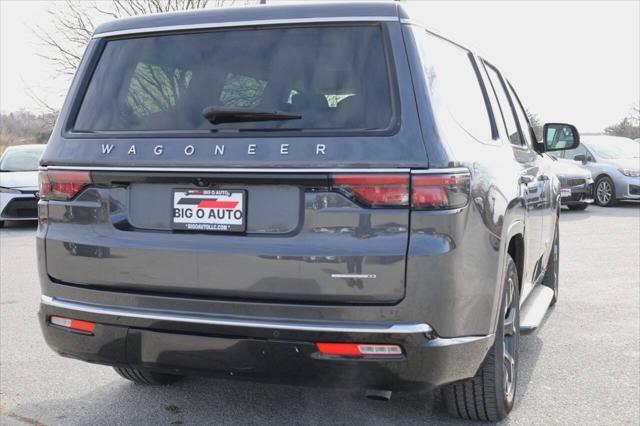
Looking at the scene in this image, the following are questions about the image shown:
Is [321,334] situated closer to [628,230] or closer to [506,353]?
[506,353]

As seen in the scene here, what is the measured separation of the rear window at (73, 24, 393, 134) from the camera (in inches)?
117

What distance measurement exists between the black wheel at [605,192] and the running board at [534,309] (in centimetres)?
1231

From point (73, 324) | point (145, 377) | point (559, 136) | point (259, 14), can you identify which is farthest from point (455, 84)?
point (559, 136)

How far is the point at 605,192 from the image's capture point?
1709 centimetres

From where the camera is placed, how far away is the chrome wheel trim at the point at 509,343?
12.2 feet

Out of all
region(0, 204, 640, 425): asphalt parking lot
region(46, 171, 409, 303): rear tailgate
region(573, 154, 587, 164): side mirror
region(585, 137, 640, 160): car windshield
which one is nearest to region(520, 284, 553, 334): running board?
region(0, 204, 640, 425): asphalt parking lot

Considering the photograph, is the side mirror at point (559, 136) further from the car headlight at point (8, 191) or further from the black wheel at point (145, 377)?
the car headlight at point (8, 191)

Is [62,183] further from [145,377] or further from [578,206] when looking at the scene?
[578,206]

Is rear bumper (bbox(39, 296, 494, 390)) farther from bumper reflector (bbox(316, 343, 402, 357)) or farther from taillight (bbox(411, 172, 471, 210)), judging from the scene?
taillight (bbox(411, 172, 471, 210))

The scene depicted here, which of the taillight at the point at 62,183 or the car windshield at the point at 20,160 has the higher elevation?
the car windshield at the point at 20,160

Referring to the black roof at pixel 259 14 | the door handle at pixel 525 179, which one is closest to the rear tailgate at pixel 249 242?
the black roof at pixel 259 14

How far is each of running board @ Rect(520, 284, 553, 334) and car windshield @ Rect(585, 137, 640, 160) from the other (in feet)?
42.1

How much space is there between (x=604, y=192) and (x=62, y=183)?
15.7 metres

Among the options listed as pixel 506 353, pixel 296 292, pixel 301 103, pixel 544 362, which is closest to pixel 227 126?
pixel 301 103
